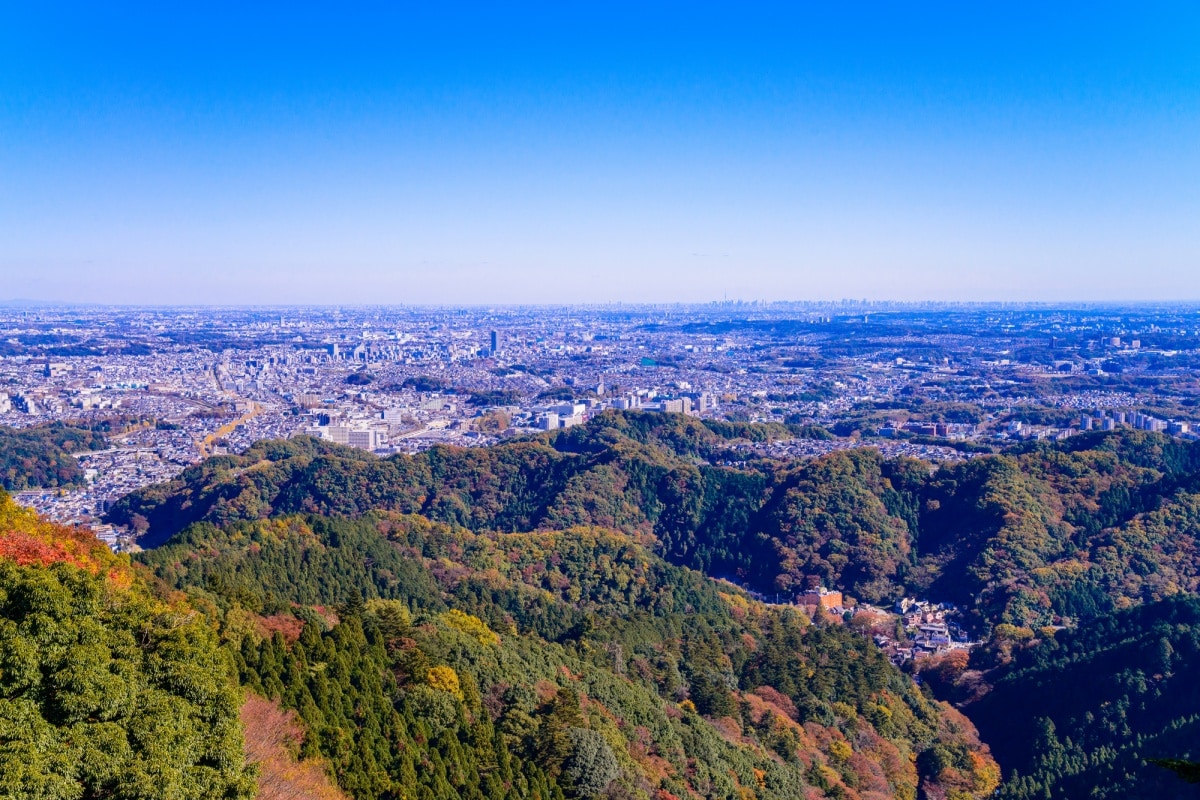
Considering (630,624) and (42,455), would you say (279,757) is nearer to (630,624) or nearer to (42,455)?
(630,624)

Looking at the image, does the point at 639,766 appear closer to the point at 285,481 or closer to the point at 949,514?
the point at 949,514

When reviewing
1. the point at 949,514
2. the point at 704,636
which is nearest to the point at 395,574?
the point at 704,636

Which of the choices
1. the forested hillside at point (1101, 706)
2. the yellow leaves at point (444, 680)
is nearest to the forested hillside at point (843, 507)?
the forested hillside at point (1101, 706)

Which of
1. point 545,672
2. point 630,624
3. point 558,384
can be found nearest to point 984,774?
point 630,624

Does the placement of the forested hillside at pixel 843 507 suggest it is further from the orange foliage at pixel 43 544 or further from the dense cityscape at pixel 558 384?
the orange foliage at pixel 43 544

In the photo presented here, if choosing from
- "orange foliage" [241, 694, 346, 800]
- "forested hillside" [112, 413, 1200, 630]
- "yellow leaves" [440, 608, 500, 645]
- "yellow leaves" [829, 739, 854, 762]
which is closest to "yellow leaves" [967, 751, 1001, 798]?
"yellow leaves" [829, 739, 854, 762]
